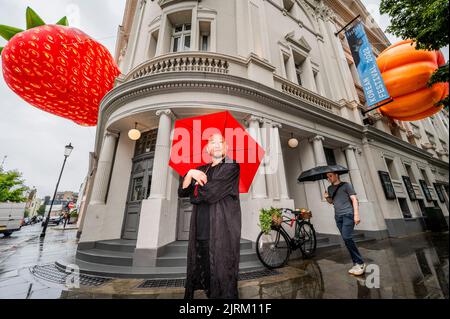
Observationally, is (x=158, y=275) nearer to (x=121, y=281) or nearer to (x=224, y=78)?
(x=121, y=281)

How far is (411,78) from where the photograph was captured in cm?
722

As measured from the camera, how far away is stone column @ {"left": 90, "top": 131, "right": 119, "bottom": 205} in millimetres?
5828

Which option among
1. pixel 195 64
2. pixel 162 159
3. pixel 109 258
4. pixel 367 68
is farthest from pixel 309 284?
pixel 367 68

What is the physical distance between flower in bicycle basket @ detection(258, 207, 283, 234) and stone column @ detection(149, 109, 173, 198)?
2612mm

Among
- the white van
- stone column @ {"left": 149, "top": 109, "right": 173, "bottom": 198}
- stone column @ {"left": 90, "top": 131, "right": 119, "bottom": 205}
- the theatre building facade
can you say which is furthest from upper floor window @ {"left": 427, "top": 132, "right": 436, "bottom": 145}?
the white van

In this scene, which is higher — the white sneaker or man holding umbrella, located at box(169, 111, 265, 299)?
man holding umbrella, located at box(169, 111, 265, 299)

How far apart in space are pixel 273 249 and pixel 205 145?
11.1 feet

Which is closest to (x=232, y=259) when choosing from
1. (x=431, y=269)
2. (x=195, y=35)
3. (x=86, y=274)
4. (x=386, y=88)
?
(x=86, y=274)

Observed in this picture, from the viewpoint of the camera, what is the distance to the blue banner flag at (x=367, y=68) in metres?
7.72

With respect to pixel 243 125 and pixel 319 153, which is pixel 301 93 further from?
pixel 243 125

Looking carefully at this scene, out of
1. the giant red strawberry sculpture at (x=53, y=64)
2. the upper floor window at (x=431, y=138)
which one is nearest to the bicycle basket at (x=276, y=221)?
the giant red strawberry sculpture at (x=53, y=64)

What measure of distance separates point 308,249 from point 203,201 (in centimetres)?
460

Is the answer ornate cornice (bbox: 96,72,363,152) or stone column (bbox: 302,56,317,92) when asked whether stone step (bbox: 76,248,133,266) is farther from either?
stone column (bbox: 302,56,317,92)

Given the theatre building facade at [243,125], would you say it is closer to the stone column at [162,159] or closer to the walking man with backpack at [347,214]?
the stone column at [162,159]
